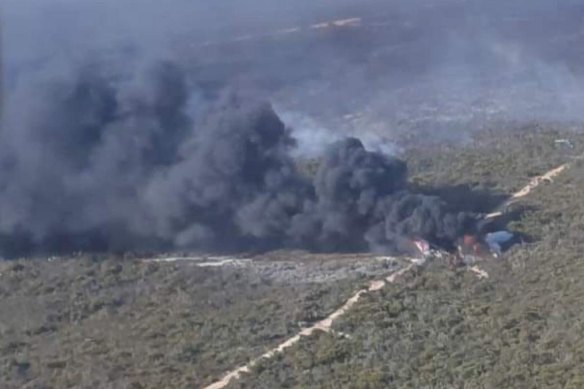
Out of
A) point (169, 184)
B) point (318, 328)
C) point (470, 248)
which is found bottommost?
point (470, 248)

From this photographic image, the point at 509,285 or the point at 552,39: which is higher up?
the point at 509,285

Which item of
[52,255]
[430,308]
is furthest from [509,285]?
[52,255]

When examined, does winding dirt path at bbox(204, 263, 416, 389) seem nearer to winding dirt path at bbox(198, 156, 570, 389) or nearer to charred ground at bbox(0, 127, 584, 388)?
winding dirt path at bbox(198, 156, 570, 389)

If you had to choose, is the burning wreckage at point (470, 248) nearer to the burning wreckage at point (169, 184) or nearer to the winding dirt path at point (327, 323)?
the winding dirt path at point (327, 323)

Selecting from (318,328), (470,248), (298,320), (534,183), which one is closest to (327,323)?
(318,328)

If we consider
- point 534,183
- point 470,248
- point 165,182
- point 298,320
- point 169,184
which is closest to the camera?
point 298,320

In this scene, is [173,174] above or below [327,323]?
above

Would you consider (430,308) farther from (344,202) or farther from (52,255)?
(52,255)

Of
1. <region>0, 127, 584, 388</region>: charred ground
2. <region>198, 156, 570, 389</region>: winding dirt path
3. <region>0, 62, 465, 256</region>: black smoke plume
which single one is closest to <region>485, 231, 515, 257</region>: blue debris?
<region>0, 127, 584, 388</region>: charred ground

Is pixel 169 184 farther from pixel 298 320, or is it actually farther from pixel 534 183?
pixel 534 183
